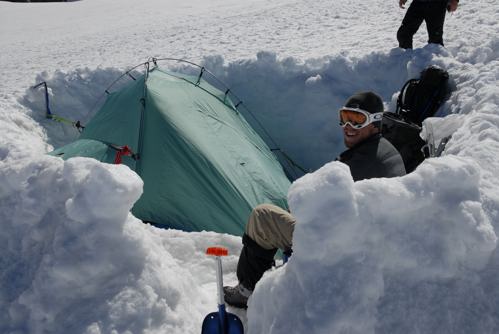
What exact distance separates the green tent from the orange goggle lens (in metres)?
1.57

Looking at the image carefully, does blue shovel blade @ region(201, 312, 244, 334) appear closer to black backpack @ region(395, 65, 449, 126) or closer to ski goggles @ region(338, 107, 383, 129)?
ski goggles @ region(338, 107, 383, 129)

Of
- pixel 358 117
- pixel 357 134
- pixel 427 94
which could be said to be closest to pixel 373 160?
pixel 357 134

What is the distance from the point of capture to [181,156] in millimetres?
4734

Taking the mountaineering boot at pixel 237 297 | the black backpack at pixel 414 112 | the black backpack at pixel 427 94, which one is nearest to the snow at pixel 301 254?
the mountaineering boot at pixel 237 297

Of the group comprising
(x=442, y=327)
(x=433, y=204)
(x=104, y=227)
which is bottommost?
(x=442, y=327)

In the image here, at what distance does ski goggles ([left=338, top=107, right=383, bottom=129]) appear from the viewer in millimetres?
3510

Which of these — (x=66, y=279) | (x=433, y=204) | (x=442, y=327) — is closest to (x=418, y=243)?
(x=433, y=204)

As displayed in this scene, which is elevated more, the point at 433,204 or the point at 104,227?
the point at 433,204

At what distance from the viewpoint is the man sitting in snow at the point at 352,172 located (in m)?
2.81

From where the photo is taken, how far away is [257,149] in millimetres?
5914

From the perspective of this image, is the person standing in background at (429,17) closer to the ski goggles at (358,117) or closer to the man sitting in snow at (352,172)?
the man sitting in snow at (352,172)

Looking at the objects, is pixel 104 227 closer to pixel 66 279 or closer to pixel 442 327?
pixel 66 279

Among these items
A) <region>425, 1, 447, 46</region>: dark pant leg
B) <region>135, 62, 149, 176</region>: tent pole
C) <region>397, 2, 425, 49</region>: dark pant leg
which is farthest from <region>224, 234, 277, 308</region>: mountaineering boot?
<region>425, 1, 447, 46</region>: dark pant leg

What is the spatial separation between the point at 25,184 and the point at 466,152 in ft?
8.76
